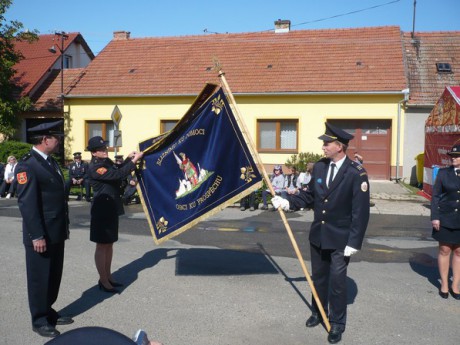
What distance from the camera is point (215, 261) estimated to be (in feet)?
26.3

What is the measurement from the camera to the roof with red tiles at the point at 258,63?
2245cm

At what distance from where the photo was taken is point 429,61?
23.2 meters

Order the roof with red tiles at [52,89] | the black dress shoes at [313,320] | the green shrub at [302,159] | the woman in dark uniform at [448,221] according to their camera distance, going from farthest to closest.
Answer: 1. the roof with red tiles at [52,89]
2. the green shrub at [302,159]
3. the woman in dark uniform at [448,221]
4. the black dress shoes at [313,320]

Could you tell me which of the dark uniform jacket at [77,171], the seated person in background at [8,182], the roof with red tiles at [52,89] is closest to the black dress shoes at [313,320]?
the dark uniform jacket at [77,171]

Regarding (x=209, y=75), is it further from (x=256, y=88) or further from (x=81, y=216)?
(x=81, y=216)

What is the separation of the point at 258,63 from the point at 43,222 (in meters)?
20.5

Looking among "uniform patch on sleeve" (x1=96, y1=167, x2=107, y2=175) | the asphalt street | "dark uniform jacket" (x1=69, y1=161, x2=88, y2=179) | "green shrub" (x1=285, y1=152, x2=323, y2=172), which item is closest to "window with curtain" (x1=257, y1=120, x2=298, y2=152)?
"green shrub" (x1=285, y1=152, x2=323, y2=172)

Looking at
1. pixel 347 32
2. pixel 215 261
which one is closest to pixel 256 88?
pixel 347 32

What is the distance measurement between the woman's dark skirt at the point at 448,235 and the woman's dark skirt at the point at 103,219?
13.4 ft

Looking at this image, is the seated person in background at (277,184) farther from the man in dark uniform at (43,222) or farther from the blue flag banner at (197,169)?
the man in dark uniform at (43,222)

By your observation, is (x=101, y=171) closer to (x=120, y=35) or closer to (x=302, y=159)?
(x=302, y=159)

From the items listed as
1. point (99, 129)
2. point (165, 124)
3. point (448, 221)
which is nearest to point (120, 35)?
point (99, 129)

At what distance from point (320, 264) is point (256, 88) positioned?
1819 centimetres

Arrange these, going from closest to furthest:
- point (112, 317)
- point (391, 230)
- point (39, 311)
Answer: point (39, 311), point (112, 317), point (391, 230)
